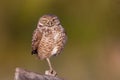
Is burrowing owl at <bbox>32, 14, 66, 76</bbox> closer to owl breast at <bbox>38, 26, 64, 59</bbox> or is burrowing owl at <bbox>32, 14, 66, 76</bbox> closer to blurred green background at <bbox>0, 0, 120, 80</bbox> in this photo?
owl breast at <bbox>38, 26, 64, 59</bbox>

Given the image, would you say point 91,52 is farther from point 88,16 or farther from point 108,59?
point 88,16

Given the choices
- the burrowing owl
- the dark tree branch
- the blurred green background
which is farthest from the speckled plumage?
the blurred green background

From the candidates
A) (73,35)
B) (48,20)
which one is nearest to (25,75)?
(48,20)

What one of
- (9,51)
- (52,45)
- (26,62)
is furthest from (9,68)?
(52,45)

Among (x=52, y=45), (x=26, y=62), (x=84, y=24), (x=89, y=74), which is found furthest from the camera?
(x=84, y=24)

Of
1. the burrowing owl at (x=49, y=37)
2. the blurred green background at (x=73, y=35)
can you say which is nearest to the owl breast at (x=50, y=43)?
the burrowing owl at (x=49, y=37)

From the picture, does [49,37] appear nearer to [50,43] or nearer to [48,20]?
[50,43]

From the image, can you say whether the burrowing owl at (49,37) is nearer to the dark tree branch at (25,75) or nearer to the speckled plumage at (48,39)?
the speckled plumage at (48,39)
